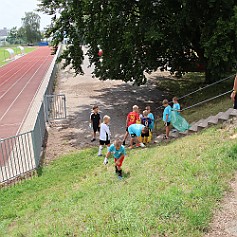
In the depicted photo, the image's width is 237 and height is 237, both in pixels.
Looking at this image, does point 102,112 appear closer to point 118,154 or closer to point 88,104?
point 88,104

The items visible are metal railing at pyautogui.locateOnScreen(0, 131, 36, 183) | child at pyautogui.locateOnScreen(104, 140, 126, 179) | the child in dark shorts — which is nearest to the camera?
child at pyautogui.locateOnScreen(104, 140, 126, 179)

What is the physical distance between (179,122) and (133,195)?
5190mm

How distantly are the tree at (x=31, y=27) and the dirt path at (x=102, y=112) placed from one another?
10747 centimetres

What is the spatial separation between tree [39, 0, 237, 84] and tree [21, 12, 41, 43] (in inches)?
4694

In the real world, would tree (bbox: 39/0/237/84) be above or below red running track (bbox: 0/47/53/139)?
above

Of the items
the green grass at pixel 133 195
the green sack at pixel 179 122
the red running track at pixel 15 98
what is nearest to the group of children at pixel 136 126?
the green sack at pixel 179 122

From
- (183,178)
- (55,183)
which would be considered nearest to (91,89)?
(55,183)

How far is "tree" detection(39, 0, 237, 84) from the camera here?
1286 centimetres

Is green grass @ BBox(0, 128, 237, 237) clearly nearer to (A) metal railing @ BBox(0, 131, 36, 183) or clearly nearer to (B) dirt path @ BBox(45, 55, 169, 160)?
(A) metal railing @ BBox(0, 131, 36, 183)

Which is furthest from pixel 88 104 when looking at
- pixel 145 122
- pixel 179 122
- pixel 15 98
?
pixel 179 122

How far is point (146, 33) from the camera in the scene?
510 inches

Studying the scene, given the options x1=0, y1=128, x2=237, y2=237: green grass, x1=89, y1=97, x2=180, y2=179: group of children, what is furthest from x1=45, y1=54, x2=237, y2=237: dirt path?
x1=89, y1=97, x2=180, y2=179: group of children

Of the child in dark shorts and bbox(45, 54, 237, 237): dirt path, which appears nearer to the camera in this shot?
bbox(45, 54, 237, 237): dirt path

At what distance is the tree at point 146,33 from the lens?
1286 cm
